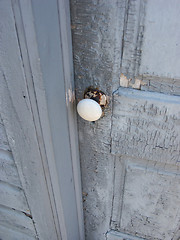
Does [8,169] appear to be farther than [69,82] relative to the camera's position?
Yes

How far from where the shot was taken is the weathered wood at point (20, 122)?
0.44 metres

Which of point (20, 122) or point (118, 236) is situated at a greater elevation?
point (20, 122)

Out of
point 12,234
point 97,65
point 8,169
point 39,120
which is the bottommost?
point 12,234

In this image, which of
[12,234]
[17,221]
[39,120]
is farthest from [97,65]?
[12,234]

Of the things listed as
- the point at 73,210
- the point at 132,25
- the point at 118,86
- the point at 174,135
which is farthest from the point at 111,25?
the point at 73,210

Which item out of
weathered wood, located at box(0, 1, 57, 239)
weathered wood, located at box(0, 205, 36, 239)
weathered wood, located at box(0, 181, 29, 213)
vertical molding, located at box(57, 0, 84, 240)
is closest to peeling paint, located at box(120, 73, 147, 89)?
vertical molding, located at box(57, 0, 84, 240)

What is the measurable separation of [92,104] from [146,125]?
175mm

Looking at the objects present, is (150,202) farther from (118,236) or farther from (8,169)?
(8,169)

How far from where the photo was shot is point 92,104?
59cm

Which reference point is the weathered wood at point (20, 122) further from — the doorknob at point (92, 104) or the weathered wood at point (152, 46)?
the weathered wood at point (152, 46)

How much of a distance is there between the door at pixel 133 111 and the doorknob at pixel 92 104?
0.02 meters

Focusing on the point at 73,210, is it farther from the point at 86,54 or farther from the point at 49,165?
the point at 86,54

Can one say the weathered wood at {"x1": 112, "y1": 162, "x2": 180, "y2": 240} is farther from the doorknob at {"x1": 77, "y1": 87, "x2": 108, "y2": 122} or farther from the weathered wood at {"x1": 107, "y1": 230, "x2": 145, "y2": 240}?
the doorknob at {"x1": 77, "y1": 87, "x2": 108, "y2": 122}

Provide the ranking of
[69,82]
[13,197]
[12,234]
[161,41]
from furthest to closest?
[12,234]
[13,197]
[69,82]
[161,41]
